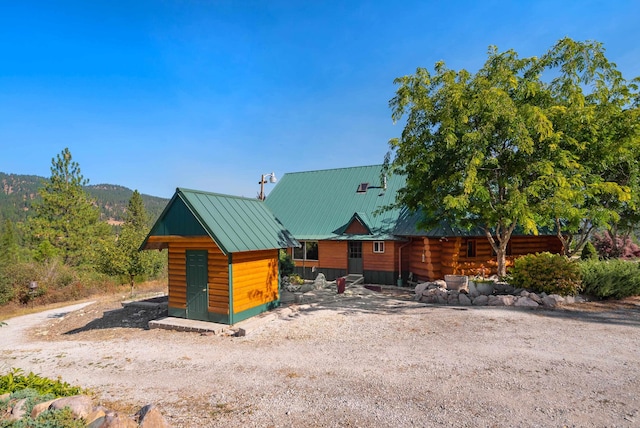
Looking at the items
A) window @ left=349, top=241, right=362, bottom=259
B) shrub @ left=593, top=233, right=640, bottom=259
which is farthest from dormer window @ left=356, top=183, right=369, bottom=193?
shrub @ left=593, top=233, right=640, bottom=259

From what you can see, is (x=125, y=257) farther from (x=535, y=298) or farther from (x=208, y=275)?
(x=535, y=298)

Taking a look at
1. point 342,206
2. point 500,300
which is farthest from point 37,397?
point 342,206

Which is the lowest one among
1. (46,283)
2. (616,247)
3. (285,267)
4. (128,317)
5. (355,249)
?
(128,317)

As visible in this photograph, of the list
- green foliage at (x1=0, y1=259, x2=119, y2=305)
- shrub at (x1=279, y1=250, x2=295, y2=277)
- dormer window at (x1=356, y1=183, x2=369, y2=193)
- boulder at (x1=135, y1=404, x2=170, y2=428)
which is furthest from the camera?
dormer window at (x1=356, y1=183, x2=369, y2=193)

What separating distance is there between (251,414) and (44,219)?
3411 cm

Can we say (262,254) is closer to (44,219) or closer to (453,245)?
(453,245)

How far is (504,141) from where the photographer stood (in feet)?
46.6

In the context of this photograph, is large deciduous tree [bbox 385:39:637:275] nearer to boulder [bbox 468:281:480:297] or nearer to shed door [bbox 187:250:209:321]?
boulder [bbox 468:281:480:297]

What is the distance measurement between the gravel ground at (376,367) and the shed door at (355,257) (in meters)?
7.94

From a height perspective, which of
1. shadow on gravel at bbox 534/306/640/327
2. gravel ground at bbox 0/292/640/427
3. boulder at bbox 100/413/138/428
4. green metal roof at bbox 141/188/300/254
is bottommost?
gravel ground at bbox 0/292/640/427

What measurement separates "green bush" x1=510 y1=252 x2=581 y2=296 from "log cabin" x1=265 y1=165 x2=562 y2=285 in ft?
14.7

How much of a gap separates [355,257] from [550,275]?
10681mm

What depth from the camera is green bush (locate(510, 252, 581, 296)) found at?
1338cm

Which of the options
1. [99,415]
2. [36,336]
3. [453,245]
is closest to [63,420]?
[99,415]
